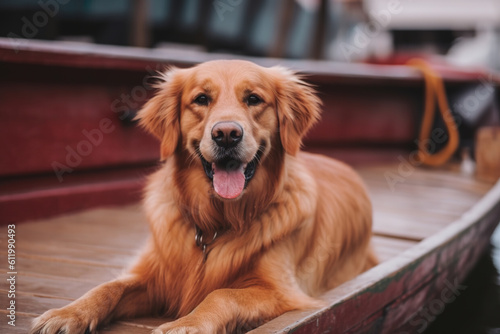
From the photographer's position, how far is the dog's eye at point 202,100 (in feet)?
7.27

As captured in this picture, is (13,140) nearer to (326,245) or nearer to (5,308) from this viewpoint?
(5,308)

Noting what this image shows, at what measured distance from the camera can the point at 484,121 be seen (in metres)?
8.02

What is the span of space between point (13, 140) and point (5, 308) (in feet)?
6.20

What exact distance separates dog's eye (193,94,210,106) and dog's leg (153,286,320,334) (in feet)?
2.42

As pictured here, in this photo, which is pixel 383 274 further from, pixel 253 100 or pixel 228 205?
pixel 253 100

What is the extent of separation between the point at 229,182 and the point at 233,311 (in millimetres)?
495

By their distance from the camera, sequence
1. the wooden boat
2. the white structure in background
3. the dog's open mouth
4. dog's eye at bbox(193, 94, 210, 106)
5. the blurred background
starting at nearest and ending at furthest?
the dog's open mouth, dog's eye at bbox(193, 94, 210, 106), the wooden boat, the blurred background, the white structure in background

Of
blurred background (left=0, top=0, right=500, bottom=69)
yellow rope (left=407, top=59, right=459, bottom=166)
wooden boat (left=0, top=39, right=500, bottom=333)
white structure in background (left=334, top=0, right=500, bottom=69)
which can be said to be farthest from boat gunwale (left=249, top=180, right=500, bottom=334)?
white structure in background (left=334, top=0, right=500, bottom=69)

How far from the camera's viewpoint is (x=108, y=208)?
4.30m

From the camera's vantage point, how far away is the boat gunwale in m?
1.84

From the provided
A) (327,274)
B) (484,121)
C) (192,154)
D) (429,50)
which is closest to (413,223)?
(327,274)

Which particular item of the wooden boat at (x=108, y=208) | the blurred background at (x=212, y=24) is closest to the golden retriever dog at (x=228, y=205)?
the wooden boat at (x=108, y=208)

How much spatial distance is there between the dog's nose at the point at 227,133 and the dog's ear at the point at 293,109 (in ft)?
1.05

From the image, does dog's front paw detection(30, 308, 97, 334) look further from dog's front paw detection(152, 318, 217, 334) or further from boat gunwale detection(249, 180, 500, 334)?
boat gunwale detection(249, 180, 500, 334)
